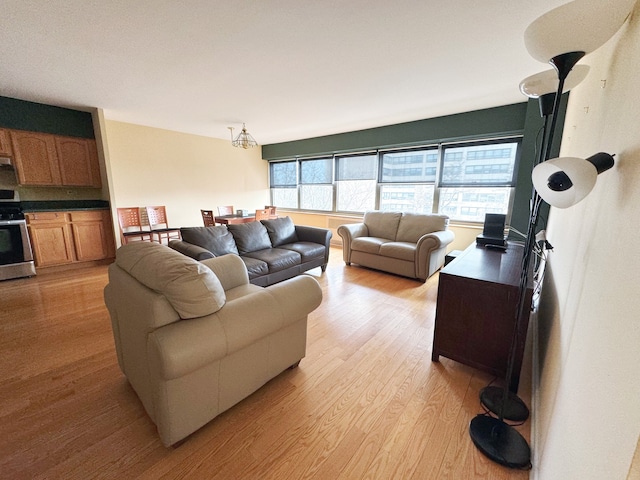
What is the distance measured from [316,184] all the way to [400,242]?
2.99 m

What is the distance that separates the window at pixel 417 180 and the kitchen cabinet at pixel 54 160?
13.0 ft

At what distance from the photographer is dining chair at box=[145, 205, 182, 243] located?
4.79 meters

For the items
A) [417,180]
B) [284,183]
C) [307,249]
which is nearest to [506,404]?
[307,249]

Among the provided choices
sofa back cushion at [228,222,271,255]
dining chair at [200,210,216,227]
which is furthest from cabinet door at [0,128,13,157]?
sofa back cushion at [228,222,271,255]

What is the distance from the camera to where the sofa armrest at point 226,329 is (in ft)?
3.48

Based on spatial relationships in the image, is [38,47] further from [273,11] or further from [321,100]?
[321,100]

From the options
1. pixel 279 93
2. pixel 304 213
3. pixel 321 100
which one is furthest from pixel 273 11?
pixel 304 213

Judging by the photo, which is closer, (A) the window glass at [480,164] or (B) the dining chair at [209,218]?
(A) the window glass at [480,164]

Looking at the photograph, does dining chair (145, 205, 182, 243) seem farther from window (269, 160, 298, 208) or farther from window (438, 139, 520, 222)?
window (438, 139, 520, 222)

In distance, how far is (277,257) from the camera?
3115 millimetres

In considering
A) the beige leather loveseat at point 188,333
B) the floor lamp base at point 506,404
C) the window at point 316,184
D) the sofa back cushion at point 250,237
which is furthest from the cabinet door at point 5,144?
the floor lamp base at point 506,404

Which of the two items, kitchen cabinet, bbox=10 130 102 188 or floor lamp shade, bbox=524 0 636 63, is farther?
kitchen cabinet, bbox=10 130 102 188

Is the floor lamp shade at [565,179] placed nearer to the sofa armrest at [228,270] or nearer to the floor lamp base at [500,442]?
the floor lamp base at [500,442]

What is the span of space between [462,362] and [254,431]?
4.53 feet
